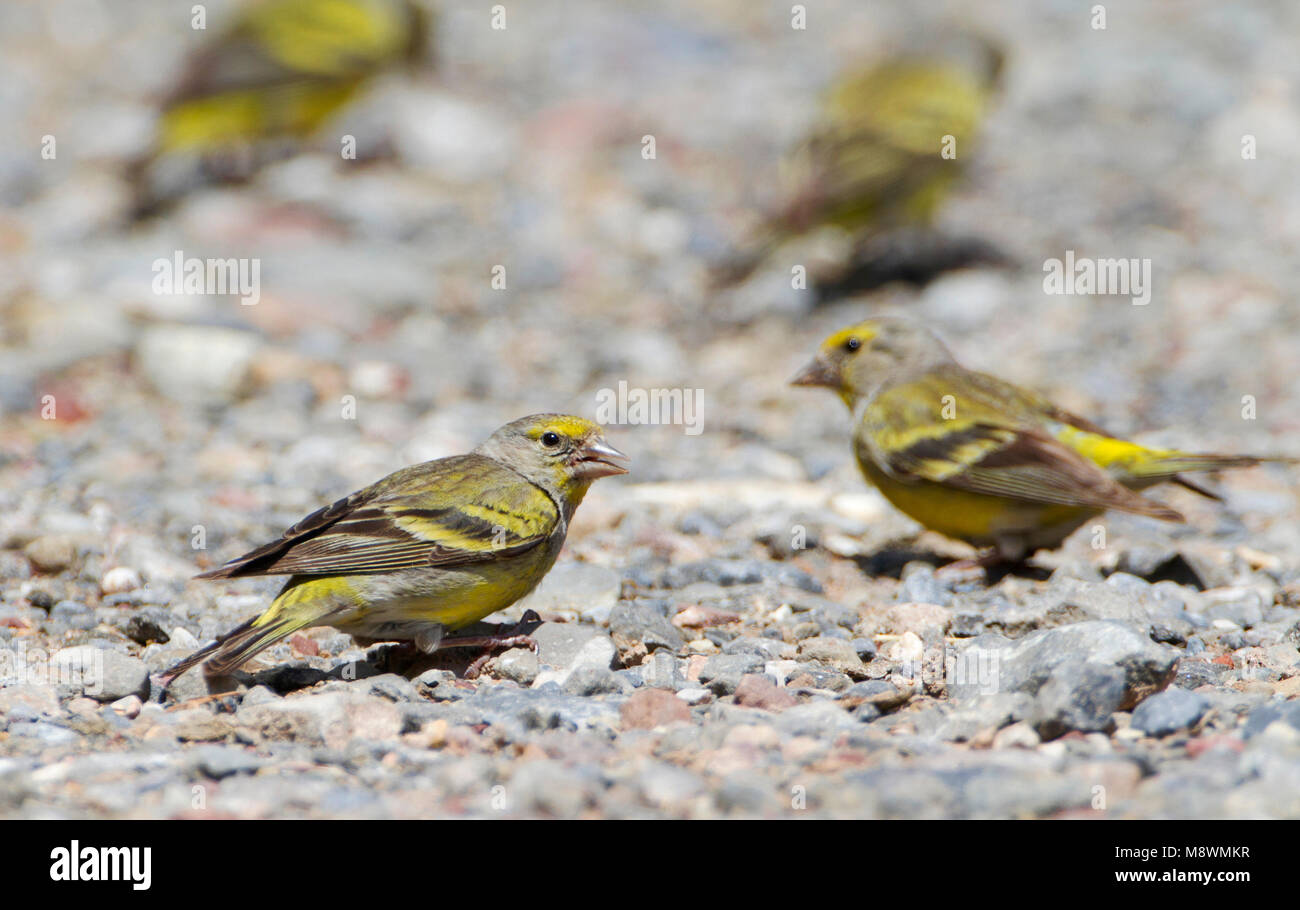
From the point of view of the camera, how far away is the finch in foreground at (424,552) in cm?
471

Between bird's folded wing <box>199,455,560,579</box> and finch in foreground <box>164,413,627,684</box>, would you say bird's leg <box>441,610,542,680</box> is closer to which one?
finch in foreground <box>164,413,627,684</box>

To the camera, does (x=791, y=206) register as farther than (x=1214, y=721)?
Yes

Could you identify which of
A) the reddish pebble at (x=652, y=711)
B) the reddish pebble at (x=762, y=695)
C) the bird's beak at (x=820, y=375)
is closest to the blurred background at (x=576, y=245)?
the bird's beak at (x=820, y=375)

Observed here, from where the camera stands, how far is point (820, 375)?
6809 mm

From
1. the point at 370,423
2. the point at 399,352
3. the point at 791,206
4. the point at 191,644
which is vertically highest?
the point at 791,206

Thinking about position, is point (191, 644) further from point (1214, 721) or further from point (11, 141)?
point (11, 141)

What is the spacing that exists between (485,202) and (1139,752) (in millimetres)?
8586

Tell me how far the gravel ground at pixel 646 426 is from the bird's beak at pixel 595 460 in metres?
0.52

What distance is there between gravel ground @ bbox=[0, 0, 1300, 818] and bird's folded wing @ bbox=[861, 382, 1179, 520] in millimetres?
350

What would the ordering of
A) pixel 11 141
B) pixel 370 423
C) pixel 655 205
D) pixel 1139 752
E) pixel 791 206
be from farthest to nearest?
pixel 11 141, pixel 655 205, pixel 791 206, pixel 370 423, pixel 1139 752

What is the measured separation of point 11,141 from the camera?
12.6m

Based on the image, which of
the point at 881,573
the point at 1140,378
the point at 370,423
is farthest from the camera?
Result: the point at 1140,378

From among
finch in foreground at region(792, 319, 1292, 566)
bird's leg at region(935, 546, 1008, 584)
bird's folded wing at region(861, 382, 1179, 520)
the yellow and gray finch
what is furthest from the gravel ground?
the yellow and gray finch

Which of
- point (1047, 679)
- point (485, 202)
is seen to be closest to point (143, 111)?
point (485, 202)
